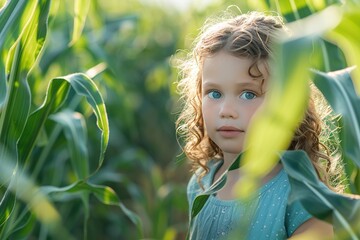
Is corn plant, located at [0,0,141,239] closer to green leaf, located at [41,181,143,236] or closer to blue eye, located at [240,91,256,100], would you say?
green leaf, located at [41,181,143,236]

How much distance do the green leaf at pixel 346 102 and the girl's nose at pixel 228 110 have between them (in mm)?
264

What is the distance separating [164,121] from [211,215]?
319cm

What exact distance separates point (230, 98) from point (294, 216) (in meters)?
0.21

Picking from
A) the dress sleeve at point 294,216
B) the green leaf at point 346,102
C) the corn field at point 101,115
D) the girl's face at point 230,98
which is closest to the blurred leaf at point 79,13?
the corn field at point 101,115

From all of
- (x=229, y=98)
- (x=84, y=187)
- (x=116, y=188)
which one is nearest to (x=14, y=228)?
(x=84, y=187)

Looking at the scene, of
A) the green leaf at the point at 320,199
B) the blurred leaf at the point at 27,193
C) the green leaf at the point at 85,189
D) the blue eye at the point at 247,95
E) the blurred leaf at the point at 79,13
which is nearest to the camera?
the green leaf at the point at 320,199

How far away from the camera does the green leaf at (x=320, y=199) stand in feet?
3.61

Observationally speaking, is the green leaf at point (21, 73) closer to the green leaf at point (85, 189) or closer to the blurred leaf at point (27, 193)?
the blurred leaf at point (27, 193)

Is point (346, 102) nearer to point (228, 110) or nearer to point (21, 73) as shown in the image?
point (228, 110)

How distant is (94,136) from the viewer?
11.9 feet

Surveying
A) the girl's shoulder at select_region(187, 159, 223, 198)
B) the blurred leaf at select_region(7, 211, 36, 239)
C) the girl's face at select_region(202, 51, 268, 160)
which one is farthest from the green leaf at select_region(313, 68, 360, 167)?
the blurred leaf at select_region(7, 211, 36, 239)

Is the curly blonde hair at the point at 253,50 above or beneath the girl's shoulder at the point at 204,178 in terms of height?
above

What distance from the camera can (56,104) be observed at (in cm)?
159

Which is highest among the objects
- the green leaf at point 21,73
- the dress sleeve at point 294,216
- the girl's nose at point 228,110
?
the green leaf at point 21,73
